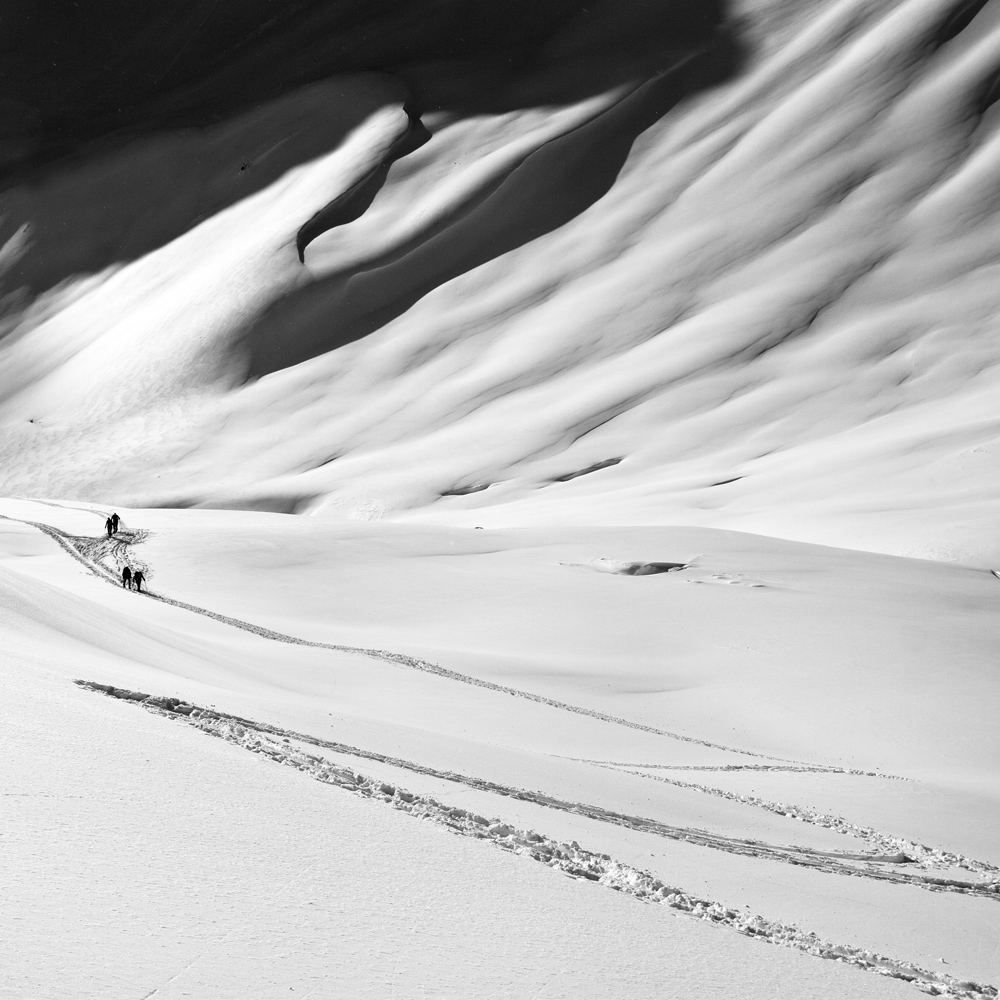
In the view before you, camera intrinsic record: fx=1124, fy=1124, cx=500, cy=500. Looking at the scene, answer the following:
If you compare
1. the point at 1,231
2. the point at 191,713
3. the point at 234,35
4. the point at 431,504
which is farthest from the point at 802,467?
the point at 234,35

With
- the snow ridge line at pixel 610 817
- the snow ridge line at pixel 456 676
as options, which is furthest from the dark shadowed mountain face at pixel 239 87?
the snow ridge line at pixel 610 817

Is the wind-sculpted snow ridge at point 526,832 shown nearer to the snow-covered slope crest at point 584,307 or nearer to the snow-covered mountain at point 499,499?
the snow-covered mountain at point 499,499

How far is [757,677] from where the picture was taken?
56.2 ft

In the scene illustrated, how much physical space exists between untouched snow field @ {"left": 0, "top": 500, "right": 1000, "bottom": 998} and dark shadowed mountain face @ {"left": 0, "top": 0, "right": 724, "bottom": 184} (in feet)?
211

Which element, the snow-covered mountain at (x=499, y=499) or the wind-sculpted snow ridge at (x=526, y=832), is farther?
the wind-sculpted snow ridge at (x=526, y=832)

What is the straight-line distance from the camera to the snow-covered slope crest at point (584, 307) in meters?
49.8

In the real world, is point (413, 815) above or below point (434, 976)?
above

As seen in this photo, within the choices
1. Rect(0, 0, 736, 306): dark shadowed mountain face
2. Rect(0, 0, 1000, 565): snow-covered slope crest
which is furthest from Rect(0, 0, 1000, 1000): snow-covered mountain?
Rect(0, 0, 736, 306): dark shadowed mountain face

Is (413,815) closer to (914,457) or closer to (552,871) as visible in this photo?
(552,871)

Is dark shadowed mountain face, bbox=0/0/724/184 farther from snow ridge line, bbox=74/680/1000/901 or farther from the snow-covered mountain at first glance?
snow ridge line, bbox=74/680/1000/901

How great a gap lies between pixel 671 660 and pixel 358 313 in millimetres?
54295

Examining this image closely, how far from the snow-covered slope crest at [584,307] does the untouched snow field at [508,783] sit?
1715 centimetres

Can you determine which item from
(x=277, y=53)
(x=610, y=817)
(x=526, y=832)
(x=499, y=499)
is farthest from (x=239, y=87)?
(x=526, y=832)

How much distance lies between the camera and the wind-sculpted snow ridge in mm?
5759
